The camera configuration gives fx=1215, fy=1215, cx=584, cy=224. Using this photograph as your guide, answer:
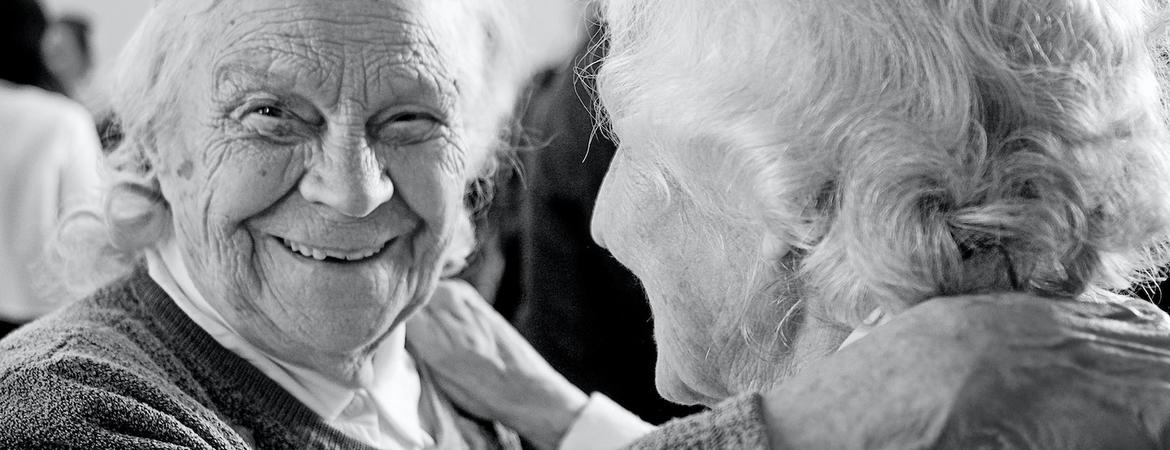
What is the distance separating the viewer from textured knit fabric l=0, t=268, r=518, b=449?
1.47m

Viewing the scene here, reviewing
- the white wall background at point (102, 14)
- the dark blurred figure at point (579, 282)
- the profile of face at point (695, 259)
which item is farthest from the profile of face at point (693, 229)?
the white wall background at point (102, 14)

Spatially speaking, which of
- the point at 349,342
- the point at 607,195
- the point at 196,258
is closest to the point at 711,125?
the point at 607,195

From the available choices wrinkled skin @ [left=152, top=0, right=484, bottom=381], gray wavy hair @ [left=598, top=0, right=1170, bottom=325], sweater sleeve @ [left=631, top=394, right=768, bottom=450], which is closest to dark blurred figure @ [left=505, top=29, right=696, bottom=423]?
wrinkled skin @ [left=152, top=0, right=484, bottom=381]

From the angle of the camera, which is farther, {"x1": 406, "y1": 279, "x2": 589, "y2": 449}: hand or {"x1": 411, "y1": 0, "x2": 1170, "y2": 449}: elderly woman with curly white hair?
{"x1": 406, "y1": 279, "x2": 589, "y2": 449}: hand

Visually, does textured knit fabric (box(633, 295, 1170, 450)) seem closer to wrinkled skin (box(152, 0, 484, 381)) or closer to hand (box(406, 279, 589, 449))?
wrinkled skin (box(152, 0, 484, 381))

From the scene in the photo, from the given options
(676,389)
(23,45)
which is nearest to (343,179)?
(676,389)

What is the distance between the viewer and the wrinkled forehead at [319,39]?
1706 mm

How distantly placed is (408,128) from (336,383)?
0.41 meters

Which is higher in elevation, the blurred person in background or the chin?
the chin

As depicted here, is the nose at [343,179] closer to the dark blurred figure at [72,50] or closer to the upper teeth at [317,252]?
the upper teeth at [317,252]

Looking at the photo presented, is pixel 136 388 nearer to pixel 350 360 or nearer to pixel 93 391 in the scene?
pixel 93 391

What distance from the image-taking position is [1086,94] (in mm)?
1293

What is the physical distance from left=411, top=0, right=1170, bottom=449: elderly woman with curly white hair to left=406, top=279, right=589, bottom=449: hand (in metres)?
0.69

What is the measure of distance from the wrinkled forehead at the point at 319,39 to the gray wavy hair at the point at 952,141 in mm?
→ 598
